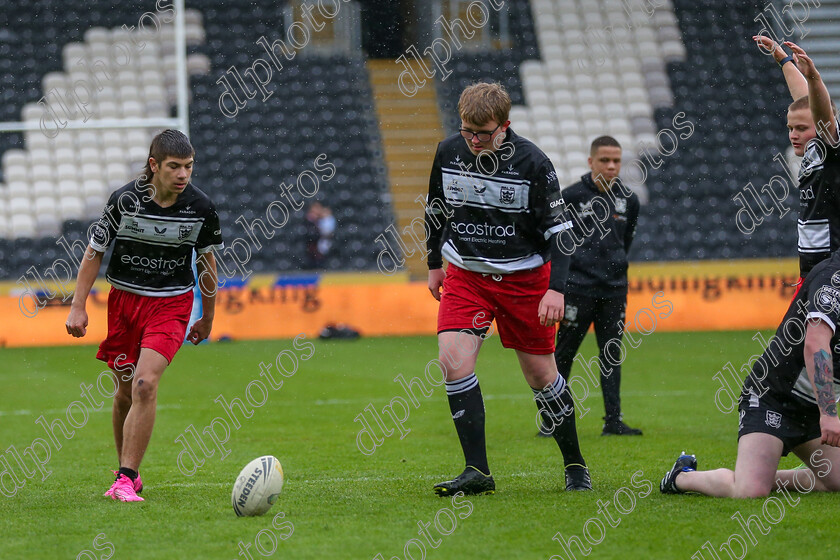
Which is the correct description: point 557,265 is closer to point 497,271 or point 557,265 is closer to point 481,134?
point 497,271

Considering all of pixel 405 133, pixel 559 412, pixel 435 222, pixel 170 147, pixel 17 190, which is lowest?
pixel 17 190

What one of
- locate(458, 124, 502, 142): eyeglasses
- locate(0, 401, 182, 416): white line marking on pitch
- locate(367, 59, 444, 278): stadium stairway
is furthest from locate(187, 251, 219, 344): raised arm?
locate(367, 59, 444, 278): stadium stairway

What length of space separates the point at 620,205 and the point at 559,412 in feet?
9.75

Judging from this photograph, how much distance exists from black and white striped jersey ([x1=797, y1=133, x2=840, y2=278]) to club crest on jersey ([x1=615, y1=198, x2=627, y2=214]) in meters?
2.49

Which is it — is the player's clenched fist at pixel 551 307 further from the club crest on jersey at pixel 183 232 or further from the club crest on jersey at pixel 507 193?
the club crest on jersey at pixel 183 232

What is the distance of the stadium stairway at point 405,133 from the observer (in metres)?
20.6

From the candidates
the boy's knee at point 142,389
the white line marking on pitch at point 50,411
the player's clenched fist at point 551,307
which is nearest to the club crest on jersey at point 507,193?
the player's clenched fist at point 551,307

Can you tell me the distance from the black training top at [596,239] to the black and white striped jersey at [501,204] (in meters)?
2.57

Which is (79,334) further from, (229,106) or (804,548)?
(229,106)

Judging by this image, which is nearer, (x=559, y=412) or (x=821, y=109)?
(x=821, y=109)

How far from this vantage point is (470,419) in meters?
5.18

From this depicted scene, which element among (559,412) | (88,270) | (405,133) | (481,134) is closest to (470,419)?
(559,412)

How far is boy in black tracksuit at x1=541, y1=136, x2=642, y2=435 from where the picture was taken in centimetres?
782

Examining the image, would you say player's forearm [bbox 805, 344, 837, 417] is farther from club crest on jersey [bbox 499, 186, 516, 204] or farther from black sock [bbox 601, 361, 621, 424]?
black sock [bbox 601, 361, 621, 424]
